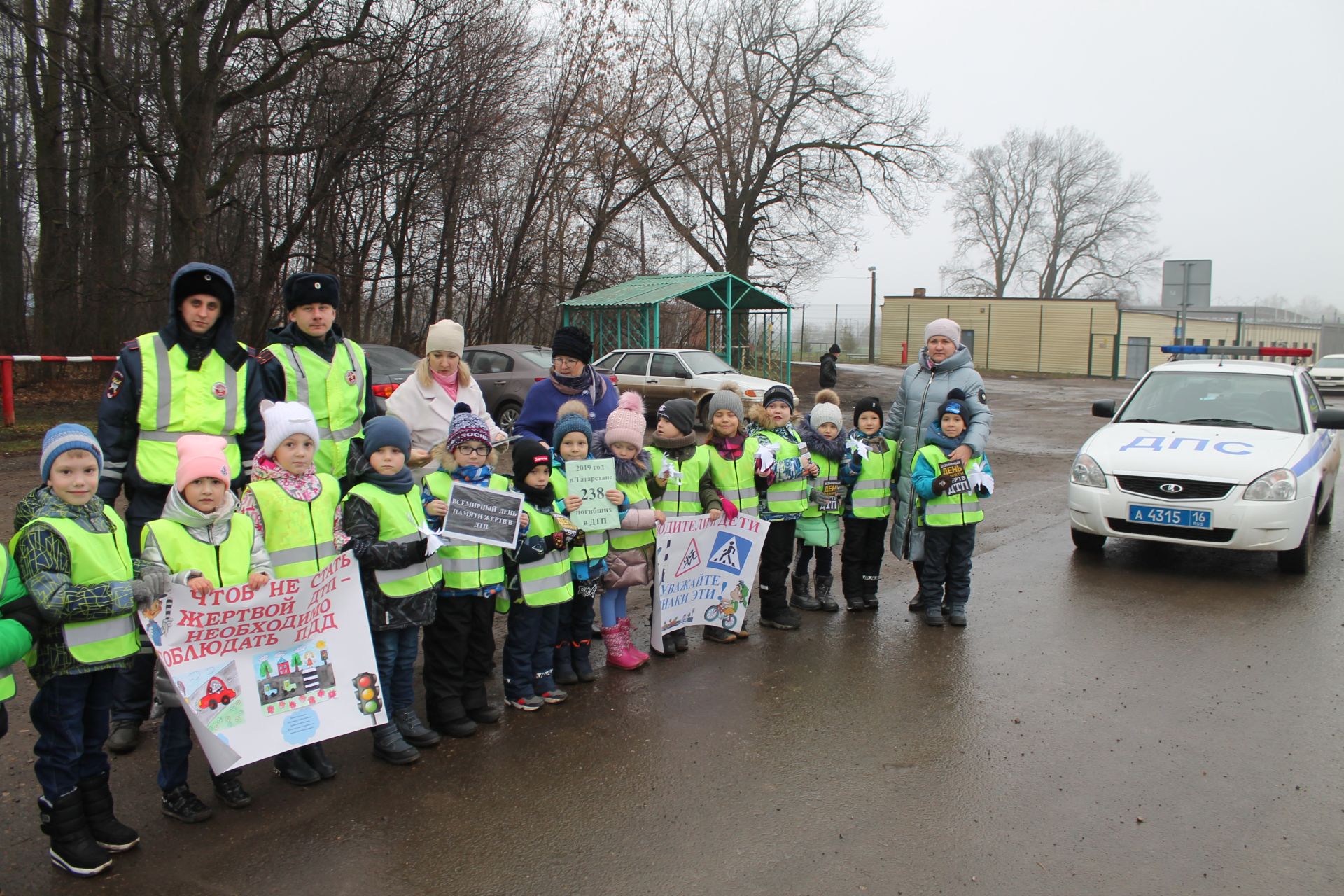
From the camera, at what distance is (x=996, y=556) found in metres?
8.05

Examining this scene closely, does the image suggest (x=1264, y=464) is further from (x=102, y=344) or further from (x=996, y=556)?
(x=102, y=344)

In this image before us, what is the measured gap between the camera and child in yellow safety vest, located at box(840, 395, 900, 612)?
20.7 feet

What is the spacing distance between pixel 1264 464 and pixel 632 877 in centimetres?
624

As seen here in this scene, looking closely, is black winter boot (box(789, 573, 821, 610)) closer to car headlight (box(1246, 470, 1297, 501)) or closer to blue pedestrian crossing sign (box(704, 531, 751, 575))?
blue pedestrian crossing sign (box(704, 531, 751, 575))

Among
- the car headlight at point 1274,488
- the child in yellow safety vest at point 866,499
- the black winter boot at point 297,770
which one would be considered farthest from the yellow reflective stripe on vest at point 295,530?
the car headlight at point 1274,488

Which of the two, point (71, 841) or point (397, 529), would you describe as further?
point (397, 529)

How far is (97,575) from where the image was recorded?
10.5ft

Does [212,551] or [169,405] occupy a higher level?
[169,405]

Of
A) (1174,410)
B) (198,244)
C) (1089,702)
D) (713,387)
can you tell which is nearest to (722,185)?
(713,387)

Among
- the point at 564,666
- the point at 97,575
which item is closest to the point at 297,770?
the point at 97,575

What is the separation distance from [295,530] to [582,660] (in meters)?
1.84

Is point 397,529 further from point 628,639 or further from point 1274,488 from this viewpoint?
point 1274,488

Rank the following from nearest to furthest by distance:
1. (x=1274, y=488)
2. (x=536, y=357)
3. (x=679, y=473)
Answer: (x=679, y=473) < (x=1274, y=488) < (x=536, y=357)

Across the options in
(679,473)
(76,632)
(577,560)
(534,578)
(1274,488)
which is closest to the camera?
(76,632)
